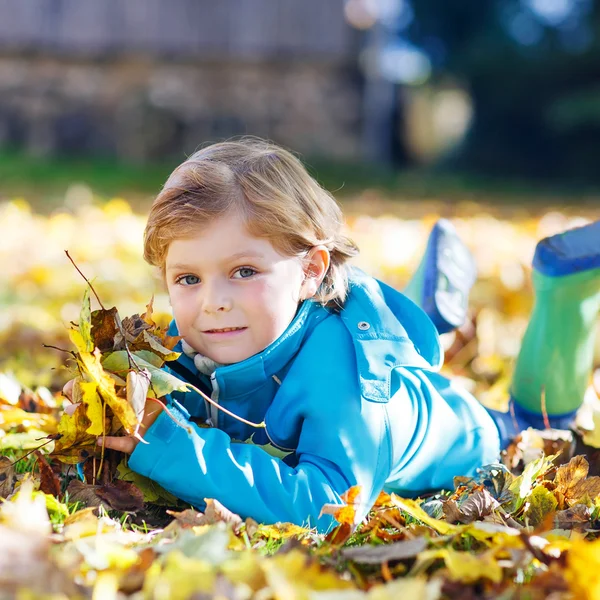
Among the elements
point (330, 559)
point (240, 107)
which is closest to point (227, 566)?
point (330, 559)

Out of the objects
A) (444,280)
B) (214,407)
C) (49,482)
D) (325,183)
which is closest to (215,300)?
(214,407)

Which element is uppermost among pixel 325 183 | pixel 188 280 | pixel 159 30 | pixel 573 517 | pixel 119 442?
pixel 159 30

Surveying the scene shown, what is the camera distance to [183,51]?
1368 cm

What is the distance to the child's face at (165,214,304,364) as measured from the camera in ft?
6.13

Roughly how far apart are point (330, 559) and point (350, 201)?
7.91 meters

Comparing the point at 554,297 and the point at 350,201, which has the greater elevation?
the point at 554,297

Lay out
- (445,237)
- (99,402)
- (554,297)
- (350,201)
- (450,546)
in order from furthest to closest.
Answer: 1. (350,201)
2. (445,237)
3. (554,297)
4. (99,402)
5. (450,546)

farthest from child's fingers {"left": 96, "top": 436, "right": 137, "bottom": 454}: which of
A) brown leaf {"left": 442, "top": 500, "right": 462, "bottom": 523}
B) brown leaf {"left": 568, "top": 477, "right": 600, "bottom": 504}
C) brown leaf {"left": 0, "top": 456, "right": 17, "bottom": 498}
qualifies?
brown leaf {"left": 568, "top": 477, "right": 600, "bottom": 504}

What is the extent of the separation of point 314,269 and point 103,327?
1.73 ft

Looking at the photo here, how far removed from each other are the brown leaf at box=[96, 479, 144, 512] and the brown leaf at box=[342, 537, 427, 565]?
1.66 feet

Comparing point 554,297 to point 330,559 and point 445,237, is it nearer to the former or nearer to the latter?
point 445,237

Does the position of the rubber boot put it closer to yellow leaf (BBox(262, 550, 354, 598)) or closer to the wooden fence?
yellow leaf (BBox(262, 550, 354, 598))

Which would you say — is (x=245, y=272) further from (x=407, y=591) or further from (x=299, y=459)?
(x=407, y=591)

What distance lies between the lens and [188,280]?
1.94 m
